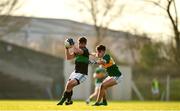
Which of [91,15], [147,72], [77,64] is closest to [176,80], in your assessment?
[147,72]

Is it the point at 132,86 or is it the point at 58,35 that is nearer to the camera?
the point at 132,86

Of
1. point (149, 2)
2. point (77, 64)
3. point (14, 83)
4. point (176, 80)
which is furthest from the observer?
point (176, 80)

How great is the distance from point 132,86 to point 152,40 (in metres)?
5.16

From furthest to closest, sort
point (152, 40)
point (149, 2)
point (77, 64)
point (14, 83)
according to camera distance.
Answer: point (152, 40), point (14, 83), point (149, 2), point (77, 64)

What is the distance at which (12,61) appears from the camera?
67500 mm

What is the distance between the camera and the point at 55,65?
68.2 m

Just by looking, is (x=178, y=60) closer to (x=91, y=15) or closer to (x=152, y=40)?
(x=91, y=15)

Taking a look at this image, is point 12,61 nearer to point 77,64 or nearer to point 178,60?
point 178,60

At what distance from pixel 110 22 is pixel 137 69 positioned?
18.9 meters

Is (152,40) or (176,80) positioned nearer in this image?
(152,40)

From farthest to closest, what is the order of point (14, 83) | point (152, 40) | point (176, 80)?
1. point (176, 80)
2. point (152, 40)
3. point (14, 83)

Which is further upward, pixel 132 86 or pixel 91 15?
pixel 91 15

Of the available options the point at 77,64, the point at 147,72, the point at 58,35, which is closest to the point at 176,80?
the point at 147,72

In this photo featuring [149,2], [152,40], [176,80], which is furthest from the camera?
[176,80]
